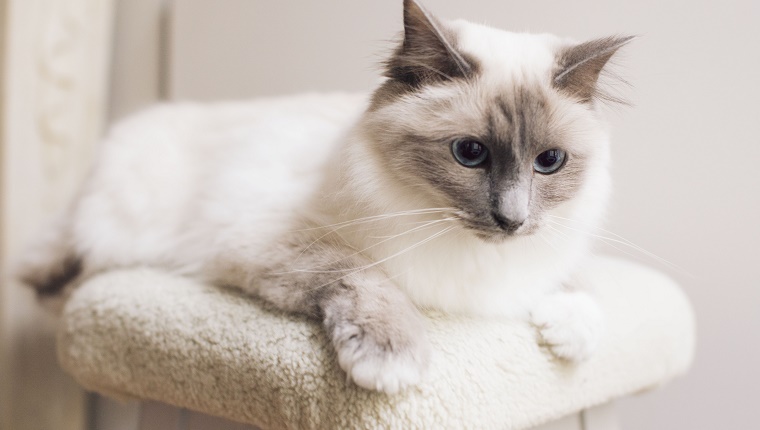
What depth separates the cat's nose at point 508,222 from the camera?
805 mm

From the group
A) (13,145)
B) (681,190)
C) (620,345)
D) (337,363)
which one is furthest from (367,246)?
(13,145)

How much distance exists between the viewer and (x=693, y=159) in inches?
50.3

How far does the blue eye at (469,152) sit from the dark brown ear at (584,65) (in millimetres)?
153

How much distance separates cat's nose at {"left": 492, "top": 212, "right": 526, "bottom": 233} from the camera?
2.64 ft

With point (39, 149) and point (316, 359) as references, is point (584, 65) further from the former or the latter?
point (39, 149)

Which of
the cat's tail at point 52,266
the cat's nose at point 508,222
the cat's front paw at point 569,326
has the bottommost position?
the cat's tail at point 52,266

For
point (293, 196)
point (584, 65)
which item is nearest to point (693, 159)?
point (584, 65)

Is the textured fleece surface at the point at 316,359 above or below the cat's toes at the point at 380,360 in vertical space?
below

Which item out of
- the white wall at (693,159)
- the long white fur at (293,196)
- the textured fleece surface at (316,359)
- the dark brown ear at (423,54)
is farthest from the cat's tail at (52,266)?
the dark brown ear at (423,54)

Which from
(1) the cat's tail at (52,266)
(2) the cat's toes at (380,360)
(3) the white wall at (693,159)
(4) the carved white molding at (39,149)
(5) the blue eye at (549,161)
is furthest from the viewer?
(4) the carved white molding at (39,149)

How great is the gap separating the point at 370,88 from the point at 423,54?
0.43 meters

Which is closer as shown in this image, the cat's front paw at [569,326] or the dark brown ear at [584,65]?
the dark brown ear at [584,65]

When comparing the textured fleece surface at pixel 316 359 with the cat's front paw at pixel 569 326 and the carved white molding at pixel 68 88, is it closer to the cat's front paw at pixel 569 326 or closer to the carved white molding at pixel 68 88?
the cat's front paw at pixel 569 326

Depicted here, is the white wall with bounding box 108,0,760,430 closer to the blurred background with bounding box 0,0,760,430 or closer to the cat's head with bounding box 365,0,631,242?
the blurred background with bounding box 0,0,760,430
